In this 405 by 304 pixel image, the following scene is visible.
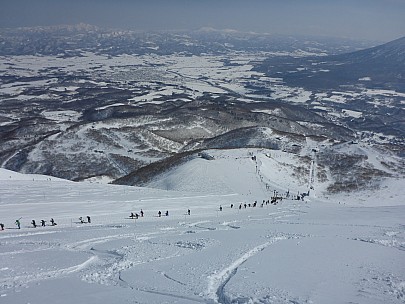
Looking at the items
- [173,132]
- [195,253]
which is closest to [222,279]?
[195,253]

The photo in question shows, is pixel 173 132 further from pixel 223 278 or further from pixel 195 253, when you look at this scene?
pixel 223 278

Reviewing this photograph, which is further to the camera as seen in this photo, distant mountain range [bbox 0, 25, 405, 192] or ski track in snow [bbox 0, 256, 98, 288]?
distant mountain range [bbox 0, 25, 405, 192]

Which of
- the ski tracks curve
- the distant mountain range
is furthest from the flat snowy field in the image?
the distant mountain range

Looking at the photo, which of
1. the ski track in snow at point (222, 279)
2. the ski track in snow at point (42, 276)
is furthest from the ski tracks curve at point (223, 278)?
the ski track in snow at point (42, 276)

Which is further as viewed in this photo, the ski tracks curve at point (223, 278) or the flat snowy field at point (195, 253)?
the flat snowy field at point (195, 253)

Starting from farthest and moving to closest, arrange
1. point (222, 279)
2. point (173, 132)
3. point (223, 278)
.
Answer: point (173, 132)
point (223, 278)
point (222, 279)

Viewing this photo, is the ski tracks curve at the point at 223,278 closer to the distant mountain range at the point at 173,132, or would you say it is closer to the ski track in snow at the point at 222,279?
the ski track in snow at the point at 222,279

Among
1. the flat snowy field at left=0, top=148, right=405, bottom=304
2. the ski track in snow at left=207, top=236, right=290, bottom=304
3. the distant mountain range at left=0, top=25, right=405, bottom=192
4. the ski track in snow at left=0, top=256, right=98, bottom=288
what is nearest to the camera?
the ski track in snow at left=207, top=236, right=290, bottom=304

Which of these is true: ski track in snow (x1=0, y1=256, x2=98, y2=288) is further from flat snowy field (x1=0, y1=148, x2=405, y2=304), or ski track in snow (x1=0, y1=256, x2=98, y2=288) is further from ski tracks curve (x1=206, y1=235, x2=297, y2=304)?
ski tracks curve (x1=206, y1=235, x2=297, y2=304)
